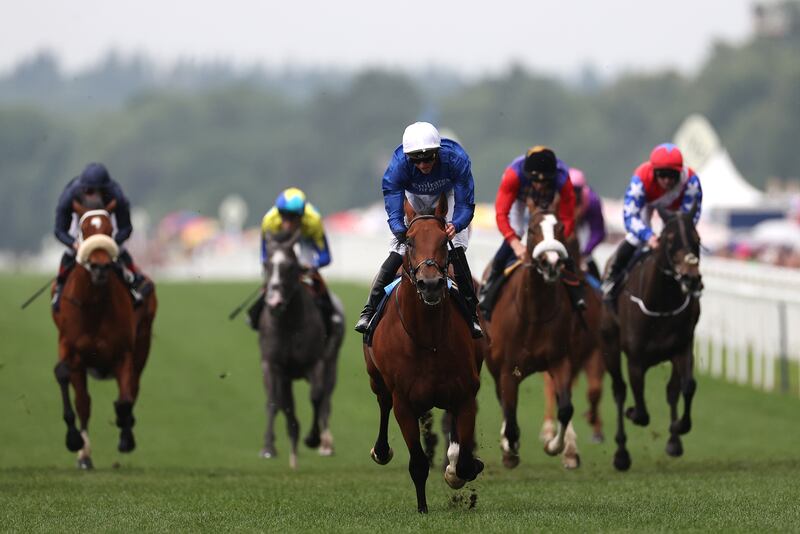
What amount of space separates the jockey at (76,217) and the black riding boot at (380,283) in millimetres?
3960

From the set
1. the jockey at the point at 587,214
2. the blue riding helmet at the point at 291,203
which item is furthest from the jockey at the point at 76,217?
the jockey at the point at 587,214

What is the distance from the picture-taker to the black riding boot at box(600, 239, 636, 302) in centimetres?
1453

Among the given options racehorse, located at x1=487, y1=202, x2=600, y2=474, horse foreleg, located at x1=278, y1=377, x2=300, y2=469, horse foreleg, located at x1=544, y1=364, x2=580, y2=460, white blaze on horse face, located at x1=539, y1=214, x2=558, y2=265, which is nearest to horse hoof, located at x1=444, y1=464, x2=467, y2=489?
white blaze on horse face, located at x1=539, y1=214, x2=558, y2=265

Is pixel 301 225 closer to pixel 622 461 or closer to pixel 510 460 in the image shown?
pixel 510 460

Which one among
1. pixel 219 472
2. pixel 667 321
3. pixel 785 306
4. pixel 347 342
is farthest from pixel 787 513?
pixel 347 342

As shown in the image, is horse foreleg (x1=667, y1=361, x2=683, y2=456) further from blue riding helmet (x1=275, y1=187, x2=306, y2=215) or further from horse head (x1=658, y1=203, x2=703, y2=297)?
blue riding helmet (x1=275, y1=187, x2=306, y2=215)

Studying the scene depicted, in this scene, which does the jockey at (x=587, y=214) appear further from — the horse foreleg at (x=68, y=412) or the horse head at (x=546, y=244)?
the horse foreleg at (x=68, y=412)

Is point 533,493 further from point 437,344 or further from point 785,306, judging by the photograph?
point 785,306

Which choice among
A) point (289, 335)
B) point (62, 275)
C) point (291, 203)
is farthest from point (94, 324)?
point (291, 203)

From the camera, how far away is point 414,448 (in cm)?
1045

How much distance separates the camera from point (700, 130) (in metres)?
23.7

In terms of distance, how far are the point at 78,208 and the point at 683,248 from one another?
15.2ft

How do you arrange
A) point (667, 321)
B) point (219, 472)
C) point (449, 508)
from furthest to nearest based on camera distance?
point (219, 472) → point (667, 321) → point (449, 508)

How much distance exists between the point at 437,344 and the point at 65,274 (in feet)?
15.7
